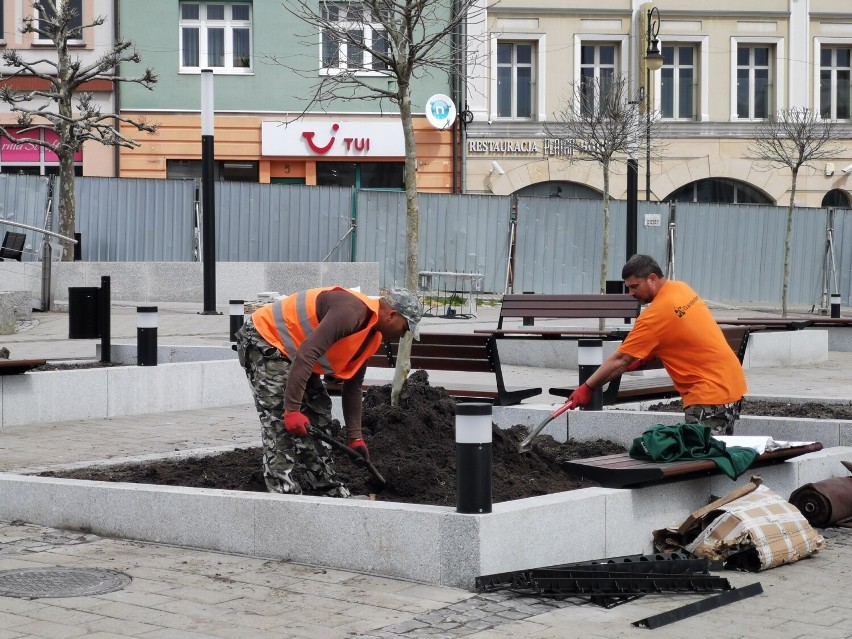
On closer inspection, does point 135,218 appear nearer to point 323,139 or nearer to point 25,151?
point 25,151

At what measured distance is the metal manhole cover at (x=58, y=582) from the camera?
5816mm

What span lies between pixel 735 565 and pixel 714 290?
25.6 meters

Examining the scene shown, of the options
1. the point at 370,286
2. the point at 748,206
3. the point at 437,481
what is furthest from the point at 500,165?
the point at 437,481

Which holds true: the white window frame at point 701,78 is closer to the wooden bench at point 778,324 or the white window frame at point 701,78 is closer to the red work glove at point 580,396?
the wooden bench at point 778,324

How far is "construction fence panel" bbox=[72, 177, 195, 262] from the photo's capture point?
28.8m

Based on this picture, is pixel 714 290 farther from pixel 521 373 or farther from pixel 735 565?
pixel 735 565

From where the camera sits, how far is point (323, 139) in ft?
109

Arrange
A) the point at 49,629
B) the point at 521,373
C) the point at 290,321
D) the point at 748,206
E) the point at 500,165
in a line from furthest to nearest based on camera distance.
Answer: the point at 500,165 → the point at 748,206 → the point at 521,373 → the point at 290,321 → the point at 49,629

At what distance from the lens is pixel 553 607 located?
5.75m

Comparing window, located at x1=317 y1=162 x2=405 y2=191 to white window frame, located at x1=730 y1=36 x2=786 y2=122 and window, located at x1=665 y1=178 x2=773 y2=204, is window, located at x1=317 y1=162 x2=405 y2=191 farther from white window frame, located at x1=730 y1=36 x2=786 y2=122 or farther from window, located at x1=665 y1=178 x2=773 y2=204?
white window frame, located at x1=730 y1=36 x2=786 y2=122

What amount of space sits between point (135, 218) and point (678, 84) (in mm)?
14693

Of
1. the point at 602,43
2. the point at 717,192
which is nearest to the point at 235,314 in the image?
the point at 602,43

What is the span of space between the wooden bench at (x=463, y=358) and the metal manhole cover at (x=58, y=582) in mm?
3787

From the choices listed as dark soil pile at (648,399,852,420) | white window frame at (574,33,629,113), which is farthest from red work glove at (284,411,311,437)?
white window frame at (574,33,629,113)
